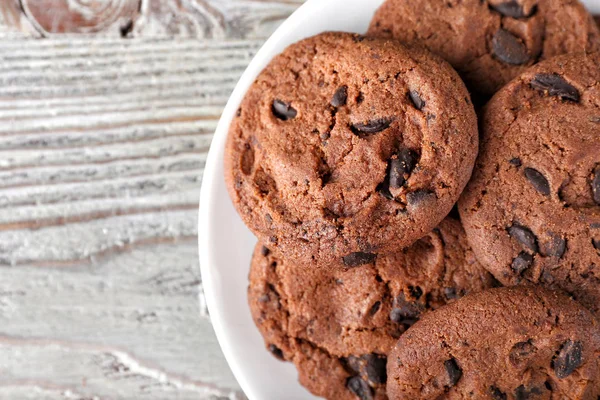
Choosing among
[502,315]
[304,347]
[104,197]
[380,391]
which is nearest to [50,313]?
[104,197]

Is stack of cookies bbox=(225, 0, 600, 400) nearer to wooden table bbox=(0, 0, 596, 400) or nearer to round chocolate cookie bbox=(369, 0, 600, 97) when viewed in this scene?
round chocolate cookie bbox=(369, 0, 600, 97)

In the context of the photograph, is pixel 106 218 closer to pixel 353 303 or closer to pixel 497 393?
pixel 353 303

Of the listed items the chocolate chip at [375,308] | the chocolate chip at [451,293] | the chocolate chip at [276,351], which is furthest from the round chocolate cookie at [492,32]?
the chocolate chip at [276,351]

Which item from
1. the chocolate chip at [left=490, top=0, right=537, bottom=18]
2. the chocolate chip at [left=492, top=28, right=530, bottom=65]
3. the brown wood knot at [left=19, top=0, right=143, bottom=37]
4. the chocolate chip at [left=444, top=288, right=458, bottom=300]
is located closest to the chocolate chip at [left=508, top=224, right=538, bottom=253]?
the chocolate chip at [left=444, top=288, right=458, bottom=300]

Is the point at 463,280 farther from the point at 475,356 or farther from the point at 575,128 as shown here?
the point at 575,128

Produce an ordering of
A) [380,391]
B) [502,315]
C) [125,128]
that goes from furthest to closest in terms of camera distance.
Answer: [125,128], [380,391], [502,315]

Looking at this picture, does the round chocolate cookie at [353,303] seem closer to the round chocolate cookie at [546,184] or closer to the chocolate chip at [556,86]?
the round chocolate cookie at [546,184]
